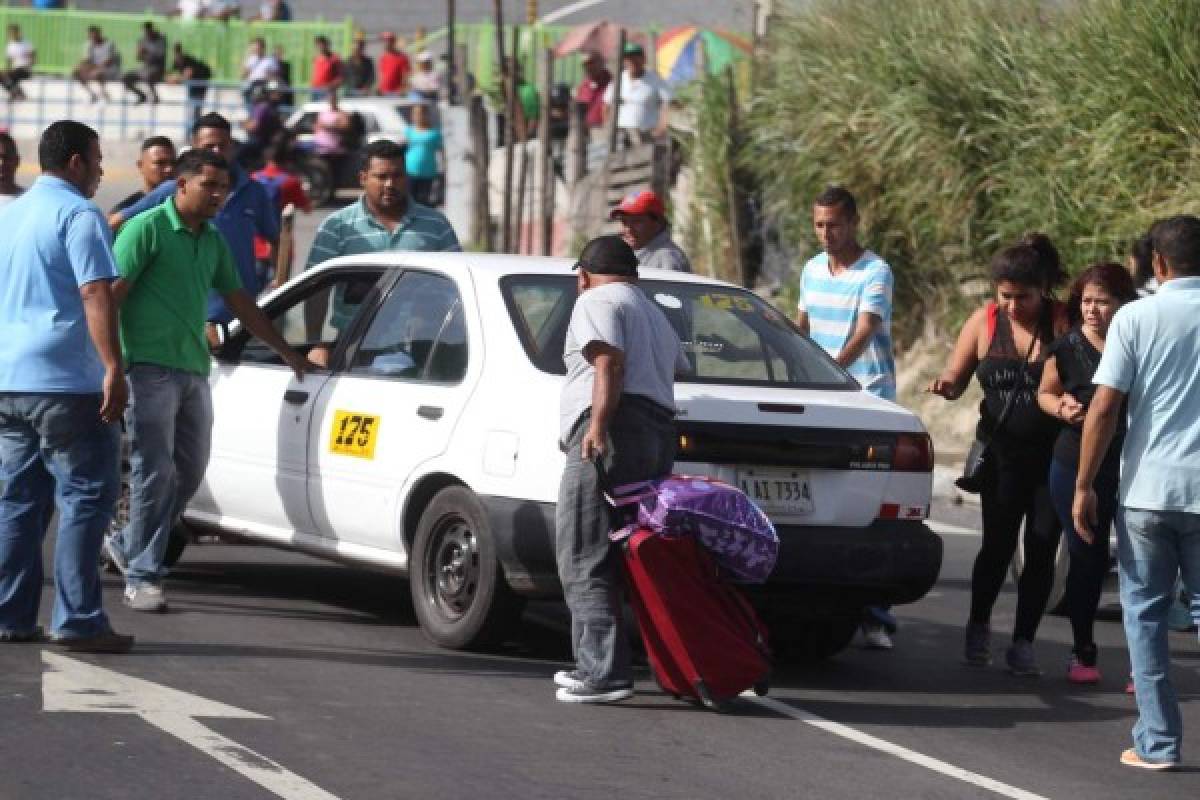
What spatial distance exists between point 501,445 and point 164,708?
5.74ft

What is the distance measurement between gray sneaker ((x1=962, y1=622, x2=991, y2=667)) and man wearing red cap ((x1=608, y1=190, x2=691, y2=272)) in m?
2.24

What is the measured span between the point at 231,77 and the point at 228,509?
33978mm

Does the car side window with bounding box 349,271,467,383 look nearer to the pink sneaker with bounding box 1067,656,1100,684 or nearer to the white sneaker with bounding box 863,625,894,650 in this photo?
the white sneaker with bounding box 863,625,894,650

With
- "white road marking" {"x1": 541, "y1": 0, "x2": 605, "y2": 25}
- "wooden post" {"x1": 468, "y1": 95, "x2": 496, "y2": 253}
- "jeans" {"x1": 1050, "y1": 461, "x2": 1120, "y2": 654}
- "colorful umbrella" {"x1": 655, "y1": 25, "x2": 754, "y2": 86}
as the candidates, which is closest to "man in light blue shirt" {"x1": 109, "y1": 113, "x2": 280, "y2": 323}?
"jeans" {"x1": 1050, "y1": 461, "x2": 1120, "y2": 654}

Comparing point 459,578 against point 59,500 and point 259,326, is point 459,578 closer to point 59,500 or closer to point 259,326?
point 59,500

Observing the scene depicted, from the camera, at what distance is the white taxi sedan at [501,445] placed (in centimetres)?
891

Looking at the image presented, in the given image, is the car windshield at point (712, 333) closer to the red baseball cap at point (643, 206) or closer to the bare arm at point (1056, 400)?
the bare arm at point (1056, 400)

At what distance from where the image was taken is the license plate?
8852mm

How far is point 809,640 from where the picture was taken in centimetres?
982

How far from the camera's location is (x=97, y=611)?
8.89 meters

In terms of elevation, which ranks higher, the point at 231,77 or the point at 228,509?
the point at 231,77

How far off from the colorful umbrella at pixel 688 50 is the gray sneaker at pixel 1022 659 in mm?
20415

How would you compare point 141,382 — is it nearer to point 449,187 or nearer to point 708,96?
point 708,96

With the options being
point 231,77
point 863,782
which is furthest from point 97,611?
point 231,77
